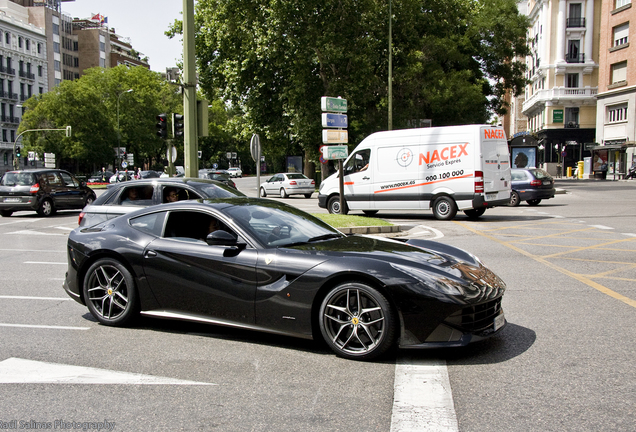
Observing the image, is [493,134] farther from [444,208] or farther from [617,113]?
[617,113]

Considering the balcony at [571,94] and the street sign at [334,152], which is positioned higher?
the balcony at [571,94]

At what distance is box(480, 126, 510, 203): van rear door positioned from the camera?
56.5 feet

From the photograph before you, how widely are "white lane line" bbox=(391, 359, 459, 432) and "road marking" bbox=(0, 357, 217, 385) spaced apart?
54.5 inches

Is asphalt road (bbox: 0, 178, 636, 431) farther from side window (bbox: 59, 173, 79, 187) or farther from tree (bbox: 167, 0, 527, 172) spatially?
tree (bbox: 167, 0, 527, 172)

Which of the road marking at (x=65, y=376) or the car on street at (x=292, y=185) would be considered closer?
the road marking at (x=65, y=376)

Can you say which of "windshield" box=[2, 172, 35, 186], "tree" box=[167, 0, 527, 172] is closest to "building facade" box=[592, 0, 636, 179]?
"tree" box=[167, 0, 527, 172]

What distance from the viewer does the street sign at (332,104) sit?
15.6 metres

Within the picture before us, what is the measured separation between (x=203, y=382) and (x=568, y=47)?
220 ft

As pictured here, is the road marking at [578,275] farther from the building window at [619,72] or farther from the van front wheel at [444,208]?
the building window at [619,72]

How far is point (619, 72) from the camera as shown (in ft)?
180

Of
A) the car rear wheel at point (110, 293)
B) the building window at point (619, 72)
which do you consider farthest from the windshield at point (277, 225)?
the building window at point (619, 72)

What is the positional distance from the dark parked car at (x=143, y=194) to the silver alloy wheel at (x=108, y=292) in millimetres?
4177

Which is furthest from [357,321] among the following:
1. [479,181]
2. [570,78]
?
[570,78]

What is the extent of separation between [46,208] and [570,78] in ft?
187
